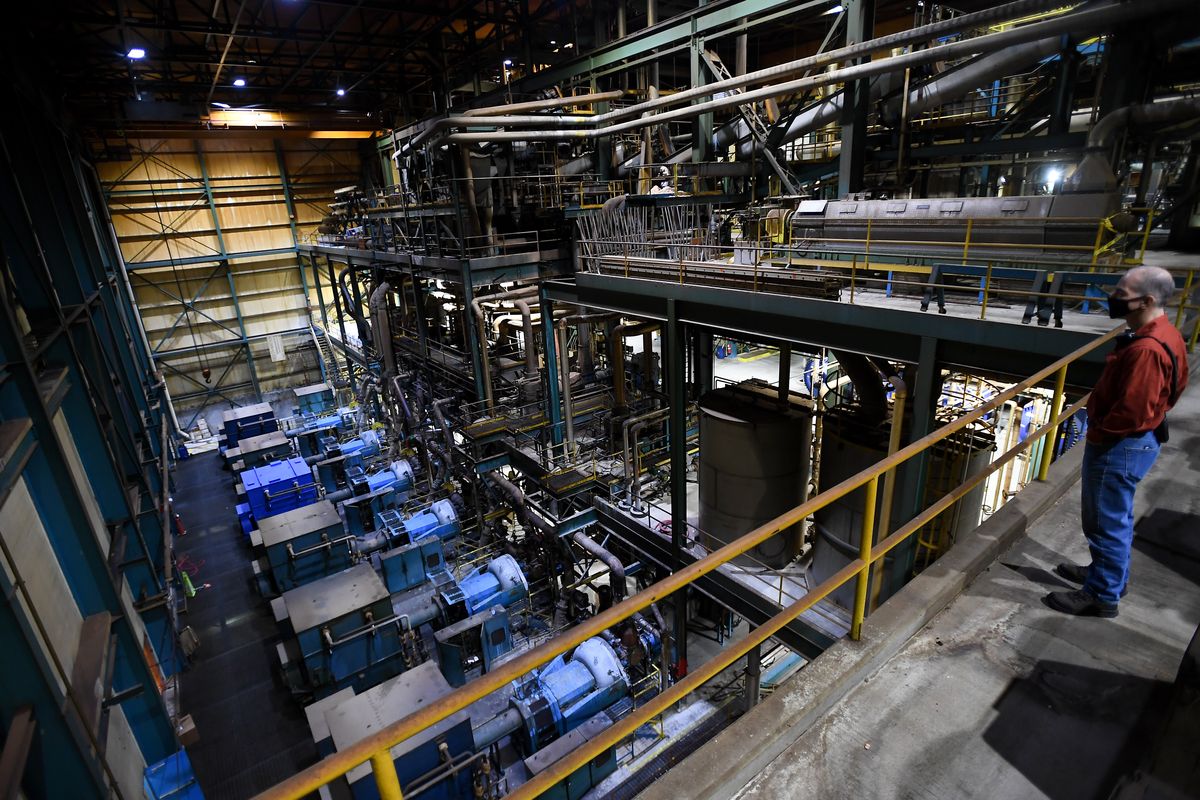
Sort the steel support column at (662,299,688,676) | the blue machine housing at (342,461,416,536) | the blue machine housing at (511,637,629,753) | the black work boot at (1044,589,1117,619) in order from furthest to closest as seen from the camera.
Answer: the blue machine housing at (342,461,416,536), the steel support column at (662,299,688,676), the blue machine housing at (511,637,629,753), the black work boot at (1044,589,1117,619)

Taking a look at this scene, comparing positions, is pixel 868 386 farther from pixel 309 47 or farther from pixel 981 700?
pixel 309 47

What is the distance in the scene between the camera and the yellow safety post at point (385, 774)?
1560 mm

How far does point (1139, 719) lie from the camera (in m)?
2.71

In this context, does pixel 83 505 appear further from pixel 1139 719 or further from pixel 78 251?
pixel 1139 719

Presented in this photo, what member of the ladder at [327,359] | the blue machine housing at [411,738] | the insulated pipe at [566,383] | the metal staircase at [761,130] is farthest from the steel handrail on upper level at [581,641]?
the ladder at [327,359]

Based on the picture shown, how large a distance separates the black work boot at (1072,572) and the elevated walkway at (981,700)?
8 cm

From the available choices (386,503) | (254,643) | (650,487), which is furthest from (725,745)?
(386,503)

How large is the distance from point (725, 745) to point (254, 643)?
12963 millimetres

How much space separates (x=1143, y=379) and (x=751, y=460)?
681cm

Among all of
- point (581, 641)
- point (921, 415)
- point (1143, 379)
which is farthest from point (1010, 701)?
point (921, 415)

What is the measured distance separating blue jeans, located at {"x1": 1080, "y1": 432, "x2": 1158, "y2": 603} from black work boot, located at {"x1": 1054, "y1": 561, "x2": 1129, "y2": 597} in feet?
0.85

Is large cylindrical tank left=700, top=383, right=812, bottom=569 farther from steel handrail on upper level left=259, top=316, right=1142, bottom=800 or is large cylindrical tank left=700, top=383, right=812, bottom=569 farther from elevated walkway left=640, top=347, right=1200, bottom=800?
steel handrail on upper level left=259, top=316, right=1142, bottom=800

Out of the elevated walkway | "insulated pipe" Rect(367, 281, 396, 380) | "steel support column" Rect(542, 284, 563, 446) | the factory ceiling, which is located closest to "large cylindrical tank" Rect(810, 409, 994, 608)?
the elevated walkway

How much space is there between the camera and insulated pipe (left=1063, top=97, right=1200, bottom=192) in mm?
7605
